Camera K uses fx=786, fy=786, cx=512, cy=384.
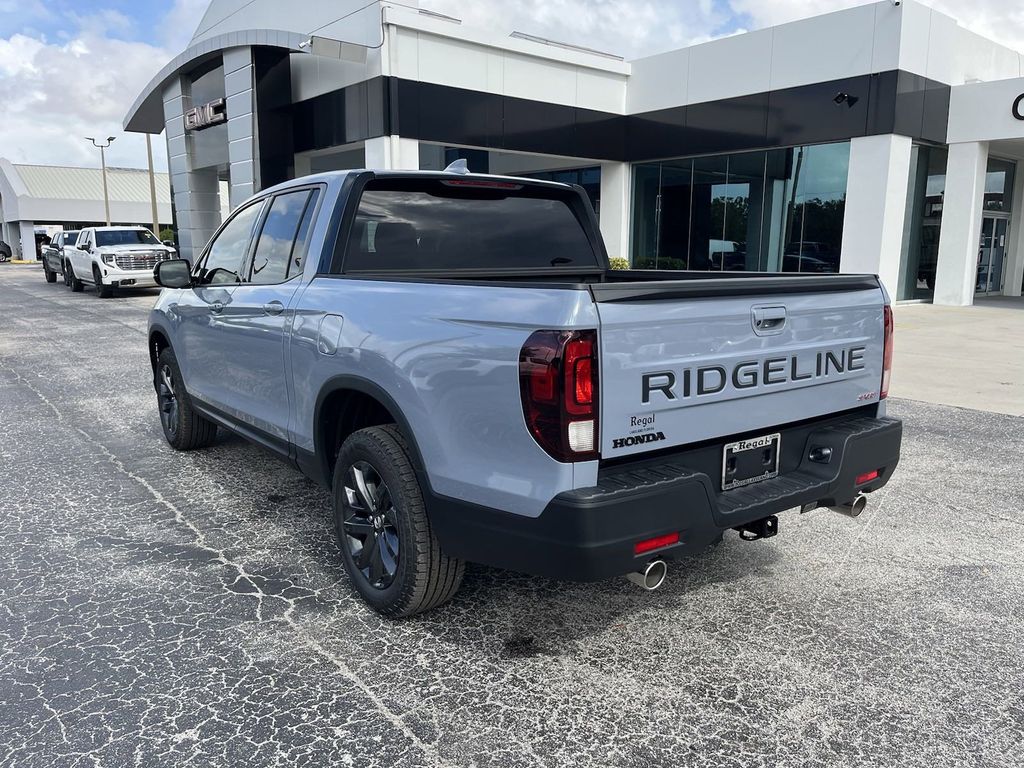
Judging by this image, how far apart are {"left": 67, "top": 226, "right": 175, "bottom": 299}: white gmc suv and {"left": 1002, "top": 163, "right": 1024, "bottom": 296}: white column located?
24740 mm

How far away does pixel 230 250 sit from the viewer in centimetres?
514

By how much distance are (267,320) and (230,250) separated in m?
1.20

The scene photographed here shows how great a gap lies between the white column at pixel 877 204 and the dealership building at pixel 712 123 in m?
0.05

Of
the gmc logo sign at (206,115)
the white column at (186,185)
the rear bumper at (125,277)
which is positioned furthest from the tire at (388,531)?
the white column at (186,185)

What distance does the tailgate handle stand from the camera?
301 centimetres

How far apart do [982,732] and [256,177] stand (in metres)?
22.7

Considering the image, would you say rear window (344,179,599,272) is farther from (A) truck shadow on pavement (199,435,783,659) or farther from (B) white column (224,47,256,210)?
(B) white column (224,47,256,210)

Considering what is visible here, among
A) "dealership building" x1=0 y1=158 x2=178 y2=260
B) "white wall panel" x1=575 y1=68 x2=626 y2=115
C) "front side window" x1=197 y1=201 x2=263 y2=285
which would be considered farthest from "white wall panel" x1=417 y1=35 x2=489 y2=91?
"dealership building" x1=0 y1=158 x2=178 y2=260

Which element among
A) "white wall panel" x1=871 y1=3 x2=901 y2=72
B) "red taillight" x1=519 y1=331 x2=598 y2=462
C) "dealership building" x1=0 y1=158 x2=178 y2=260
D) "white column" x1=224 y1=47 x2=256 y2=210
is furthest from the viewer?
"dealership building" x1=0 y1=158 x2=178 y2=260

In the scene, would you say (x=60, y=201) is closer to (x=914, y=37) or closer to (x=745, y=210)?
(x=745, y=210)

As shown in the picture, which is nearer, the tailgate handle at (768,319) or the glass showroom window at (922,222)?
the tailgate handle at (768,319)

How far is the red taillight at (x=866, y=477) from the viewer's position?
11.3 feet

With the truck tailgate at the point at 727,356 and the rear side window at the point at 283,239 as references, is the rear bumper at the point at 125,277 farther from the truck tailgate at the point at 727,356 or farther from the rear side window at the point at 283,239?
the truck tailgate at the point at 727,356

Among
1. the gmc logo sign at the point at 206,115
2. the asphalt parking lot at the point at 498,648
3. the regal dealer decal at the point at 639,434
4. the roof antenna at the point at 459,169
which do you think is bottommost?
the asphalt parking lot at the point at 498,648
